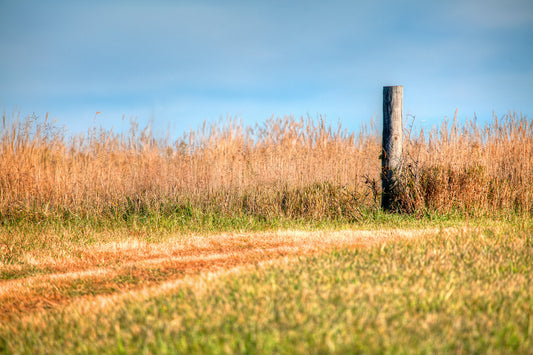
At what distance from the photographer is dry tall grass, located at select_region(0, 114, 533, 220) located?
816 centimetres

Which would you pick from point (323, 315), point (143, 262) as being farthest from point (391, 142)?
point (323, 315)

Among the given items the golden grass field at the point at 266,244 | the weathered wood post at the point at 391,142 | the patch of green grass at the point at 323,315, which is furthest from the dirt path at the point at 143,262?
the weathered wood post at the point at 391,142

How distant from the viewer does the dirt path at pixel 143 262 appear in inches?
170

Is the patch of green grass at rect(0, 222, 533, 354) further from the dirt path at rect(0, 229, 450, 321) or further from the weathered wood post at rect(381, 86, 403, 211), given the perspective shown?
the weathered wood post at rect(381, 86, 403, 211)

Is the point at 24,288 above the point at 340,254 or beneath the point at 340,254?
beneath

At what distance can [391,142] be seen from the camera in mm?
8359

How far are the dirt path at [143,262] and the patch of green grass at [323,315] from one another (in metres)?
0.66

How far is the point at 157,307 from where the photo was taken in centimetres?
327

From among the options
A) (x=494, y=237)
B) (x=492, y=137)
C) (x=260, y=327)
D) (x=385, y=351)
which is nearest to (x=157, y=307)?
(x=260, y=327)

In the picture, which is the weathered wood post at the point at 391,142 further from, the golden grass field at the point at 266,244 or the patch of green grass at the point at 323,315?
the patch of green grass at the point at 323,315

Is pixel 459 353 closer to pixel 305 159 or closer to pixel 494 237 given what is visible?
pixel 494 237

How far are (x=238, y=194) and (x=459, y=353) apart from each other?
6.33m

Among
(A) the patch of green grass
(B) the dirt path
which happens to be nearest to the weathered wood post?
(B) the dirt path

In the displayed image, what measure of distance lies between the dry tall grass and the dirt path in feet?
5.78
